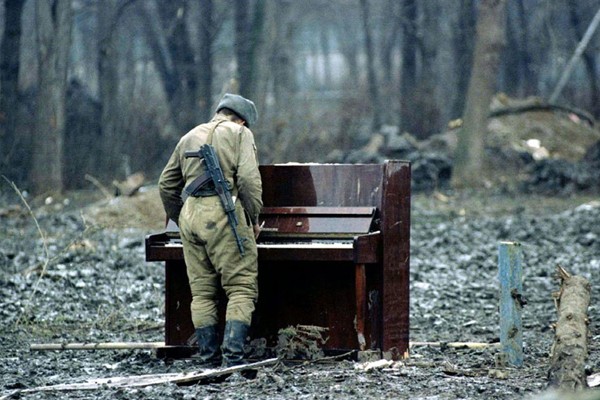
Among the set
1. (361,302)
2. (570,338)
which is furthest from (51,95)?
(570,338)

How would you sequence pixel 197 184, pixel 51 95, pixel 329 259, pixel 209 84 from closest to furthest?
pixel 329 259
pixel 197 184
pixel 51 95
pixel 209 84

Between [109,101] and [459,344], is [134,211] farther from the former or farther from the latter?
[109,101]

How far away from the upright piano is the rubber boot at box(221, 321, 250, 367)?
22.3 inches

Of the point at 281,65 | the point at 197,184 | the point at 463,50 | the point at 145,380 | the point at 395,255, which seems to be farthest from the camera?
the point at 281,65

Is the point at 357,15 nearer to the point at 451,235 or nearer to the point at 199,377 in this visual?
the point at 451,235

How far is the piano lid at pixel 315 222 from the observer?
358 inches

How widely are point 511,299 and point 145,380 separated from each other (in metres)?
2.80

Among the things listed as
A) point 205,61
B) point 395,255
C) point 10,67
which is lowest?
point 395,255

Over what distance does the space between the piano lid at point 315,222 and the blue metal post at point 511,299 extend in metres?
1.05

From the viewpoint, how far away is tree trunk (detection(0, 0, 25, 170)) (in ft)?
92.6

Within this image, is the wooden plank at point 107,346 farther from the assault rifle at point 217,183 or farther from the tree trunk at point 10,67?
the tree trunk at point 10,67

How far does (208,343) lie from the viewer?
912cm

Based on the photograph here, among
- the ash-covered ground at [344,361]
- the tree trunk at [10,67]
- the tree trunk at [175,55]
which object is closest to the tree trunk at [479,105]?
the ash-covered ground at [344,361]

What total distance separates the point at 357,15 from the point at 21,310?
52447mm
